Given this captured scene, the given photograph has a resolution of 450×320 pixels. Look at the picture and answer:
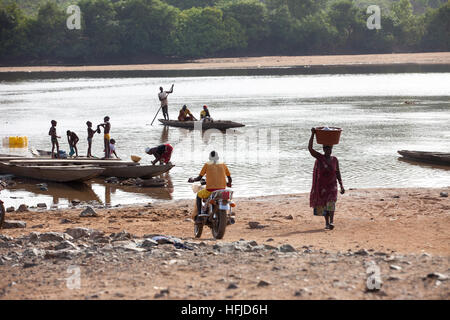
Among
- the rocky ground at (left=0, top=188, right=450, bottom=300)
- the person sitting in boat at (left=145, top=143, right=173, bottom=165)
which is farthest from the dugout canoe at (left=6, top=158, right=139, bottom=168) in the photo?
the rocky ground at (left=0, top=188, right=450, bottom=300)

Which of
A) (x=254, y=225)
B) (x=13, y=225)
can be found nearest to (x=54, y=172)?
(x=13, y=225)

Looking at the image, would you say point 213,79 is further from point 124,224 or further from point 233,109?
point 124,224

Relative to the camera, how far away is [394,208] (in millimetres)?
13672

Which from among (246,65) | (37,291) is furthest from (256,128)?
(246,65)

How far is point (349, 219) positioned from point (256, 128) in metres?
19.8

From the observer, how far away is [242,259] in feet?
27.5

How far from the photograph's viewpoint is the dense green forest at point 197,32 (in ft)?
317

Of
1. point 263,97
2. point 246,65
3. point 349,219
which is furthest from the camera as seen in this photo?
point 246,65

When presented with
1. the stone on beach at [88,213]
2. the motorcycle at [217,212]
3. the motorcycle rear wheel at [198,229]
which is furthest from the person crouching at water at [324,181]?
the stone on beach at [88,213]

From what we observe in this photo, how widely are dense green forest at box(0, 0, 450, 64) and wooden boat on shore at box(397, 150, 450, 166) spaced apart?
263ft

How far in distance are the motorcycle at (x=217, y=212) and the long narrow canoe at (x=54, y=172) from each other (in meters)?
7.63

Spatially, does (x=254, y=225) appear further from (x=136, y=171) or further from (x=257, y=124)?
(x=257, y=124)

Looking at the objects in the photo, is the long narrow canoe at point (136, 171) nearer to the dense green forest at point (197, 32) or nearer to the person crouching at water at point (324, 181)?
the person crouching at water at point (324, 181)

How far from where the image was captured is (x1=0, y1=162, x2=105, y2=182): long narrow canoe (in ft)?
58.3
